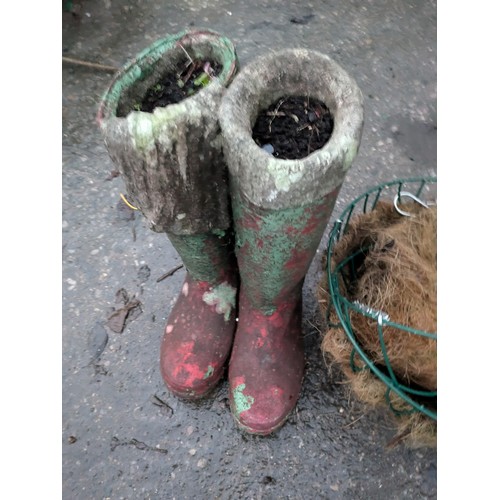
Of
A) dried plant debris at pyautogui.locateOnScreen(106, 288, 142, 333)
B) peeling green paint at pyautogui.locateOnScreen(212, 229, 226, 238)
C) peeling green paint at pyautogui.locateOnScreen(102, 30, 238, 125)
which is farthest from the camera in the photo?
dried plant debris at pyautogui.locateOnScreen(106, 288, 142, 333)

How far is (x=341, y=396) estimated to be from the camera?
123cm

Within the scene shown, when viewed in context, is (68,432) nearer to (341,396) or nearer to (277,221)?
(341,396)

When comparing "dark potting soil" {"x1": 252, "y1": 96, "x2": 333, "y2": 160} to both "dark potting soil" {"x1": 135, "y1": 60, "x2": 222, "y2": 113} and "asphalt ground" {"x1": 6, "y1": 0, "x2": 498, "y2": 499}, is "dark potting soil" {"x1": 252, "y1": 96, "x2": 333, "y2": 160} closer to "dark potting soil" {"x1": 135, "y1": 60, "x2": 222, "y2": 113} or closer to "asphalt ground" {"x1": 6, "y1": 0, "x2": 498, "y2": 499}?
"dark potting soil" {"x1": 135, "y1": 60, "x2": 222, "y2": 113}

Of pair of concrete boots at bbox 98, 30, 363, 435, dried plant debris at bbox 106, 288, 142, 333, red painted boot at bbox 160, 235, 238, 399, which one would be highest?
pair of concrete boots at bbox 98, 30, 363, 435

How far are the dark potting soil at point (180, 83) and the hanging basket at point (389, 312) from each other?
1.40 ft

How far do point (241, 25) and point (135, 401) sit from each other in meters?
1.50

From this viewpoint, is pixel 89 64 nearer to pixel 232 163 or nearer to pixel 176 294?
pixel 176 294

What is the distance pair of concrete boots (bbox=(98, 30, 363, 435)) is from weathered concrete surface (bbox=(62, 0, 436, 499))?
328 millimetres

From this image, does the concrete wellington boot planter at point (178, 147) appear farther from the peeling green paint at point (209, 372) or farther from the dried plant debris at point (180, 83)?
the peeling green paint at point (209, 372)

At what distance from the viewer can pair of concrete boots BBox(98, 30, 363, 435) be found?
69 cm

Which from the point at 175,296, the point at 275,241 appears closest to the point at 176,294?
the point at 175,296

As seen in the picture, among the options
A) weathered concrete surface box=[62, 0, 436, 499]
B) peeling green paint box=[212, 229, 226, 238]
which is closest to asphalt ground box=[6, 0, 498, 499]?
weathered concrete surface box=[62, 0, 436, 499]

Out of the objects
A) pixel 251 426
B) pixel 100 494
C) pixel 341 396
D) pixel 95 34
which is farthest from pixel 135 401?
pixel 95 34

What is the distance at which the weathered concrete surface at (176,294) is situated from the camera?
1156 millimetres
